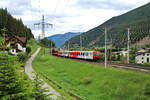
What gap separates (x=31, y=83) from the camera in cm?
492

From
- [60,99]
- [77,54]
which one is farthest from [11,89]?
[77,54]

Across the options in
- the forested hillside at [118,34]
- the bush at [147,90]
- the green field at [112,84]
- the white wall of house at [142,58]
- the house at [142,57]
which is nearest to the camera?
the bush at [147,90]

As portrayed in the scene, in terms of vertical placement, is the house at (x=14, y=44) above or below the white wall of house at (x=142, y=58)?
above

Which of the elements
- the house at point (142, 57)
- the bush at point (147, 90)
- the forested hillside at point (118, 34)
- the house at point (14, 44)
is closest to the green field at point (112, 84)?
the bush at point (147, 90)

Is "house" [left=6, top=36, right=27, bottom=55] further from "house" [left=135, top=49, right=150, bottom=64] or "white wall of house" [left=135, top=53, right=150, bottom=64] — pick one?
"white wall of house" [left=135, top=53, right=150, bottom=64]

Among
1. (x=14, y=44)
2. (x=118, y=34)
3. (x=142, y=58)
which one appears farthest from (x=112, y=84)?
(x=142, y=58)

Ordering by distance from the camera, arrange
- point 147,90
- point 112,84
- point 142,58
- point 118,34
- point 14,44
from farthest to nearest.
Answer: point 142,58 → point 118,34 → point 112,84 → point 147,90 → point 14,44

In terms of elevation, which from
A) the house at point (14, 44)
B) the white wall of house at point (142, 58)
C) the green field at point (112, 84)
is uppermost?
the house at point (14, 44)

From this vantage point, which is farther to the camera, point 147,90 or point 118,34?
point 118,34

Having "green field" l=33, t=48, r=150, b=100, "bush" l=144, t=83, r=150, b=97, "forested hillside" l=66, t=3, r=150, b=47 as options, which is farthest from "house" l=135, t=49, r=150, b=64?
"bush" l=144, t=83, r=150, b=97

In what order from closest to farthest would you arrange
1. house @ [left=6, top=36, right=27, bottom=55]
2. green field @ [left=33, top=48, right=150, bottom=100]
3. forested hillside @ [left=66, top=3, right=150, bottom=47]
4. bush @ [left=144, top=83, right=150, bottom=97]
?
1. house @ [left=6, top=36, right=27, bottom=55]
2. bush @ [left=144, top=83, right=150, bottom=97]
3. green field @ [left=33, top=48, right=150, bottom=100]
4. forested hillside @ [left=66, top=3, right=150, bottom=47]

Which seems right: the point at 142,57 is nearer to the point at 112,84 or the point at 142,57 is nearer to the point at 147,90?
the point at 112,84

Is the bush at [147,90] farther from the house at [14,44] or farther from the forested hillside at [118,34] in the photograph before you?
the house at [14,44]

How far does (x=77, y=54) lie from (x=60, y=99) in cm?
3142
